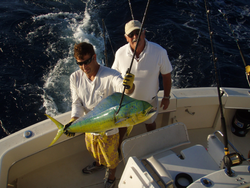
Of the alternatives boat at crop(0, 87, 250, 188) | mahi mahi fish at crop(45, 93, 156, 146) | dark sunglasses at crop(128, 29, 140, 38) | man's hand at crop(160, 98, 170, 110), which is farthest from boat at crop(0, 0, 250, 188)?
dark sunglasses at crop(128, 29, 140, 38)

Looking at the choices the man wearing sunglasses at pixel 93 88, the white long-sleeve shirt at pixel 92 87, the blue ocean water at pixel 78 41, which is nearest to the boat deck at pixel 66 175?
the man wearing sunglasses at pixel 93 88

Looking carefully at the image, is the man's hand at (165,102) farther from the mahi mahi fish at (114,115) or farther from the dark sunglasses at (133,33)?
the mahi mahi fish at (114,115)

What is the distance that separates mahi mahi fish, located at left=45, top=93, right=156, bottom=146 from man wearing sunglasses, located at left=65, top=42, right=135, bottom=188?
24cm

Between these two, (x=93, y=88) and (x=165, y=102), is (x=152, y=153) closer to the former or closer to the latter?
(x=165, y=102)

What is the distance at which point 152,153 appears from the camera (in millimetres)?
2000

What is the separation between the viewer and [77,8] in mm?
9148

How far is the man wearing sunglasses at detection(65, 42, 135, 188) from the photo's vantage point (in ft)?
5.66

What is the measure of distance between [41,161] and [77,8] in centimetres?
839

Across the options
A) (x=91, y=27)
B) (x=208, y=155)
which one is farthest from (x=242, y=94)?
(x=91, y=27)

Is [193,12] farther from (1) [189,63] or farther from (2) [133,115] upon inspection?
(2) [133,115]

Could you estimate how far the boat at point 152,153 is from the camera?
1.63 m

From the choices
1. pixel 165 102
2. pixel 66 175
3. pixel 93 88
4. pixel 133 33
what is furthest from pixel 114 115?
Result: pixel 66 175

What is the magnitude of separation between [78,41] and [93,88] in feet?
20.0

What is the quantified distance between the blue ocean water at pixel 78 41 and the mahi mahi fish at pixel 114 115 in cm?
381
